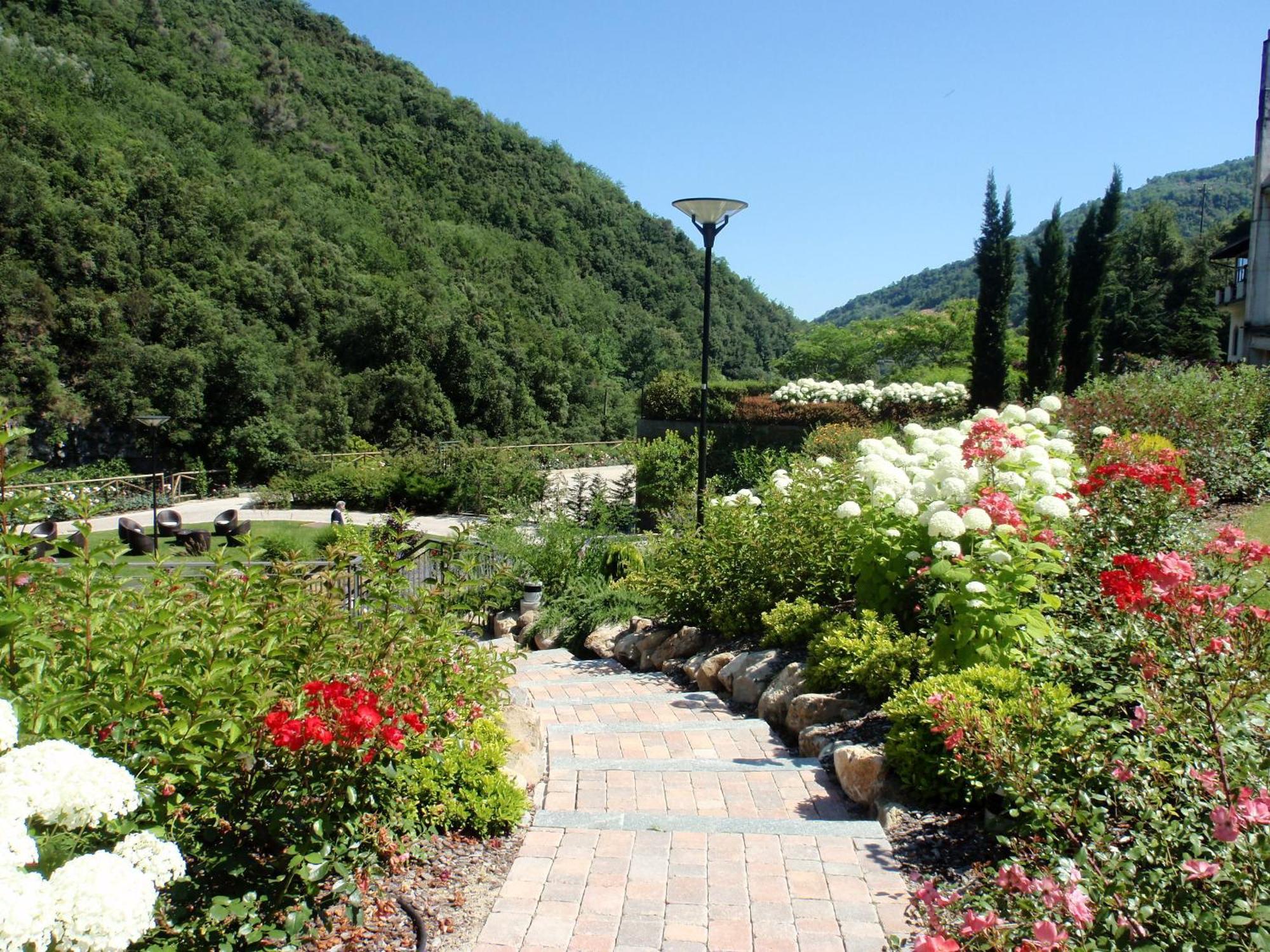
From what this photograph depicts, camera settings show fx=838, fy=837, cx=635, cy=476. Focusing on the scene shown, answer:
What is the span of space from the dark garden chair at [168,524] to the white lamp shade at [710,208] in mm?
11723

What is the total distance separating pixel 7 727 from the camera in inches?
57.3

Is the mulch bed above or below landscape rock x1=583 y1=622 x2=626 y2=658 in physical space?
above

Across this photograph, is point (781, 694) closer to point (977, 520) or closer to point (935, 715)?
point (977, 520)

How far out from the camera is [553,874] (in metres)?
2.63

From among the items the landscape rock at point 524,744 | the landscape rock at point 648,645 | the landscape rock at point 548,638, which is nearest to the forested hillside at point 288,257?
the landscape rock at point 548,638

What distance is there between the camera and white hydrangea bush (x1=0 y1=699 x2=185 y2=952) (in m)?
1.22

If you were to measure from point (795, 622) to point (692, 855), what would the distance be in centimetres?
214

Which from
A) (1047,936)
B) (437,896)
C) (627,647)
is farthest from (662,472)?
(1047,936)

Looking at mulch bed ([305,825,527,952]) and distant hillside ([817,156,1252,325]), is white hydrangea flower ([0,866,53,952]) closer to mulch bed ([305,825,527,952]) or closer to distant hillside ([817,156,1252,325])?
mulch bed ([305,825,527,952])

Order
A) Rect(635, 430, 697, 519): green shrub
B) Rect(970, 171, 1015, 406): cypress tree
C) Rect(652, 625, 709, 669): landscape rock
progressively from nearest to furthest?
Rect(652, 625, 709, 669): landscape rock → Rect(635, 430, 697, 519): green shrub → Rect(970, 171, 1015, 406): cypress tree

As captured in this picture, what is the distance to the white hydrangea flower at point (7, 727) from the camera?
144 cm

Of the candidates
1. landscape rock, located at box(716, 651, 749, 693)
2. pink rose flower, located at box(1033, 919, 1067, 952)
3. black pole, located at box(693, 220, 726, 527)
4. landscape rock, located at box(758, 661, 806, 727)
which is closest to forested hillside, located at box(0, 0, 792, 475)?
black pole, located at box(693, 220, 726, 527)

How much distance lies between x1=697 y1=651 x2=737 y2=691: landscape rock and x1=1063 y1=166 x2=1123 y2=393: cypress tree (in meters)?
18.3

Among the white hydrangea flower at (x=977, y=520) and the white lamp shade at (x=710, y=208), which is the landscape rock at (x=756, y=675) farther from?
the white lamp shade at (x=710, y=208)
